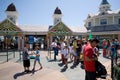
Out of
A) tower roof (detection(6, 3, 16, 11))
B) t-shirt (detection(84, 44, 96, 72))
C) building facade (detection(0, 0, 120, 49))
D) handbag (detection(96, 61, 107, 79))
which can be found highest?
tower roof (detection(6, 3, 16, 11))

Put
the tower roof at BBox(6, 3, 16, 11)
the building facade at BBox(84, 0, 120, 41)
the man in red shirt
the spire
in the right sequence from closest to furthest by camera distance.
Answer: the man in red shirt → the building facade at BBox(84, 0, 120, 41) → the tower roof at BBox(6, 3, 16, 11) → the spire

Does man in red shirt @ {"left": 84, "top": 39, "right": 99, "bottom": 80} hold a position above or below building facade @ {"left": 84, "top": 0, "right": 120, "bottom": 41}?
below

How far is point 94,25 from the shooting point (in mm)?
41750

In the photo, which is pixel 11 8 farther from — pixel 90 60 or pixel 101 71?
pixel 101 71

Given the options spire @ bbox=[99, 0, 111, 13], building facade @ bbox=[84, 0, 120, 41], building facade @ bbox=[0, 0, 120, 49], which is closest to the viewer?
building facade @ bbox=[0, 0, 120, 49]

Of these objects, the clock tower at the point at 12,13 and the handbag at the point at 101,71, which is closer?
the handbag at the point at 101,71

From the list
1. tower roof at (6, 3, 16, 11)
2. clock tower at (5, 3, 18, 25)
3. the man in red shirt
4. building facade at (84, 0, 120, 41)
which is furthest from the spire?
the man in red shirt

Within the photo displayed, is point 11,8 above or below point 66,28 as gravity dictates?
above

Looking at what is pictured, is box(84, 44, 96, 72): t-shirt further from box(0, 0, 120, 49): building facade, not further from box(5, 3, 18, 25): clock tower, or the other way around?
box(5, 3, 18, 25): clock tower

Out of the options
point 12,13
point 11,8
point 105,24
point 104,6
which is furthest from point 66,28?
point 104,6

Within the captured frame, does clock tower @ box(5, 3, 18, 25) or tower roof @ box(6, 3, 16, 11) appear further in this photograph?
tower roof @ box(6, 3, 16, 11)

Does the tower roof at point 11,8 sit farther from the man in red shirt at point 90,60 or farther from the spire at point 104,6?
the man in red shirt at point 90,60

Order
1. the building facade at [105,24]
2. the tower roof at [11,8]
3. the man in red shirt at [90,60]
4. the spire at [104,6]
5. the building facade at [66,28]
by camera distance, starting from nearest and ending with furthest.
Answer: the man in red shirt at [90,60] → the building facade at [66,28] → the building facade at [105,24] → the tower roof at [11,8] → the spire at [104,6]

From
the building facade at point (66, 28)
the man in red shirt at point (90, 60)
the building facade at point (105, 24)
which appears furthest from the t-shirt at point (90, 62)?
the building facade at point (105, 24)
